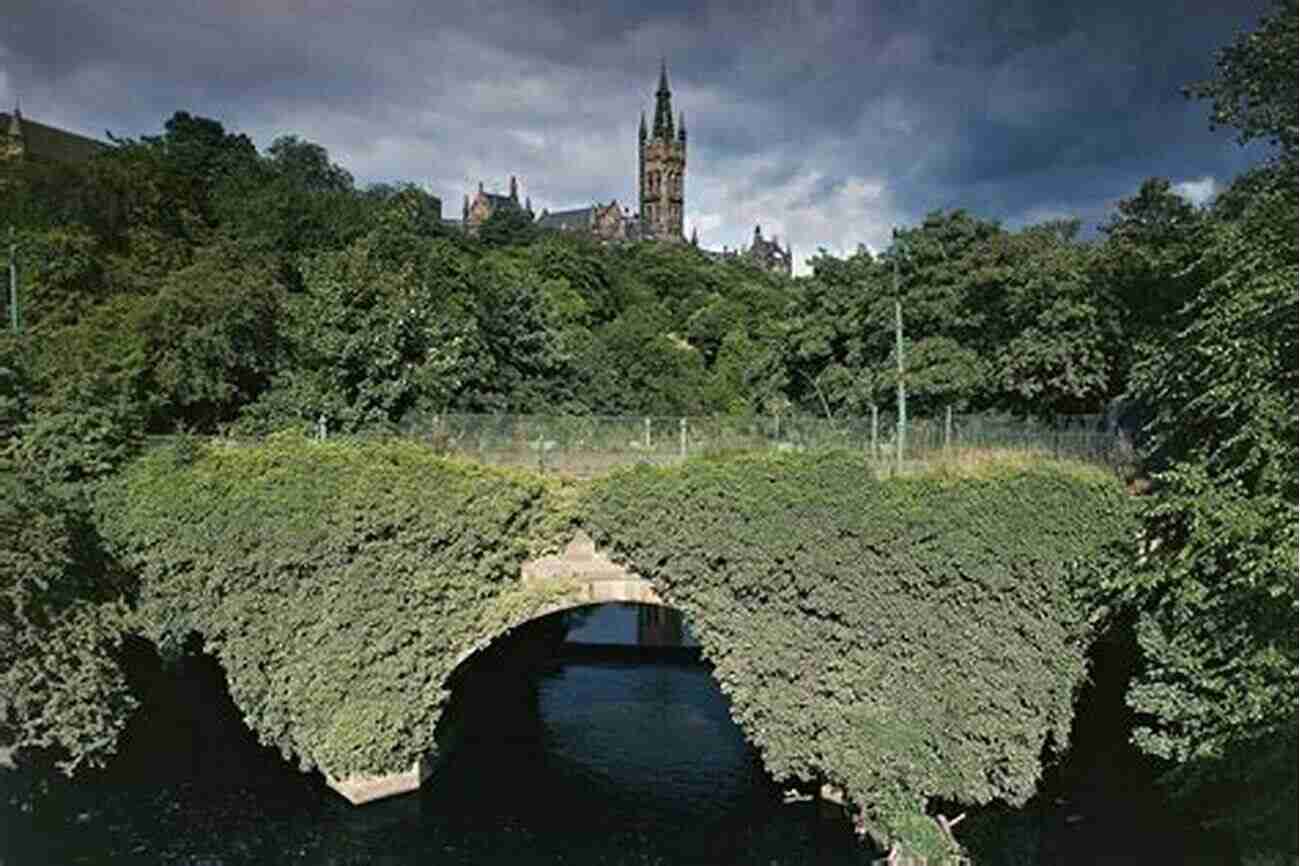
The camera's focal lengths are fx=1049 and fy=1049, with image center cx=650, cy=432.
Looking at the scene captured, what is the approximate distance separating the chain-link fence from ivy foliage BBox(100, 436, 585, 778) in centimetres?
163

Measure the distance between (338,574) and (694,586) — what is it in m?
4.65

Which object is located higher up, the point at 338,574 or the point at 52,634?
the point at 338,574

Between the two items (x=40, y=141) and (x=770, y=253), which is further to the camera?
(x=770, y=253)

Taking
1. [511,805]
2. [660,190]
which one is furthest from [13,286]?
[660,190]

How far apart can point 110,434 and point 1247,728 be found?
1459cm


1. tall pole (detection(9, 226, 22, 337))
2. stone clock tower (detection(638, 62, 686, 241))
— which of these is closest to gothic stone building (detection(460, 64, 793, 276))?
stone clock tower (detection(638, 62, 686, 241))

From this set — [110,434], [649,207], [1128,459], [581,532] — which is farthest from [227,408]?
[649,207]

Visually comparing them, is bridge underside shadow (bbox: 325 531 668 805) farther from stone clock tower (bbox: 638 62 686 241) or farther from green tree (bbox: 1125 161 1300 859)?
stone clock tower (bbox: 638 62 686 241)

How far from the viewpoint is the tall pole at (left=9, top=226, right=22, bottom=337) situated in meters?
19.4

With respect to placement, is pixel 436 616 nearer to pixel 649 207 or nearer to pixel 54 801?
pixel 54 801

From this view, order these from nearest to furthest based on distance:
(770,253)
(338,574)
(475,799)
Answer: (338,574) → (475,799) → (770,253)

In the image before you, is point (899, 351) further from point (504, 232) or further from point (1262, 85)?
→ point (504, 232)

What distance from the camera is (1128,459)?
14320mm

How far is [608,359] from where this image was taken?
122 ft
